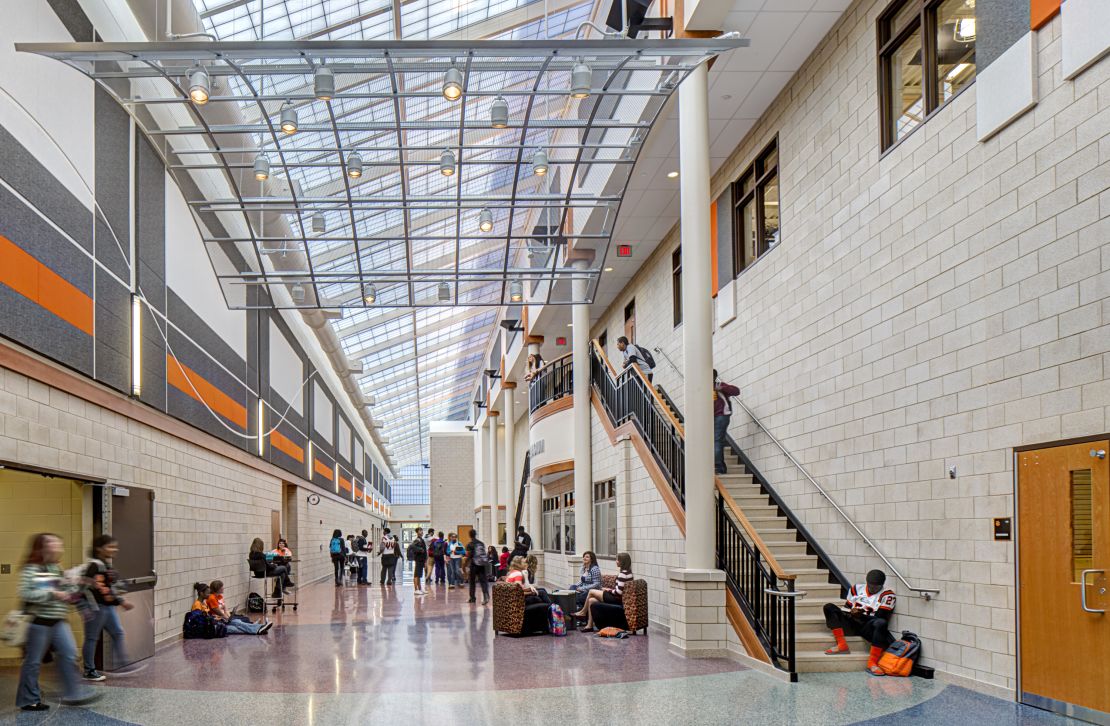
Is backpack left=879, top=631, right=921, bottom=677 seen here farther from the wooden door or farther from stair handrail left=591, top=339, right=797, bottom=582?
the wooden door

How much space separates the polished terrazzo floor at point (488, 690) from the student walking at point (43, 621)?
191mm

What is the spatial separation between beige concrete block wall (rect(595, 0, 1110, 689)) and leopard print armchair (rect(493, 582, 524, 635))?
3483 mm

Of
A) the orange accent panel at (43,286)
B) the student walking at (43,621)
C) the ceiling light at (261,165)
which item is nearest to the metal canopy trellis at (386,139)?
the ceiling light at (261,165)

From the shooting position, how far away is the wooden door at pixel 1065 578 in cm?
644

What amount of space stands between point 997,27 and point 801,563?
5.64 m

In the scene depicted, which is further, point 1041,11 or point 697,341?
point 697,341

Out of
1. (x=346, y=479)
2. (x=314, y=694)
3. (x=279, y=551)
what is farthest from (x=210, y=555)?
(x=346, y=479)

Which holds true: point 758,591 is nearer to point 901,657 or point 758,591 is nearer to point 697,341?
point 901,657

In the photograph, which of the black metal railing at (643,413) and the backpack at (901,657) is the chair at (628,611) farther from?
the backpack at (901,657)

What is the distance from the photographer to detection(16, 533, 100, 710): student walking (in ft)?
23.5

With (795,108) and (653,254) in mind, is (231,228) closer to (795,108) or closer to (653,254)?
(653,254)

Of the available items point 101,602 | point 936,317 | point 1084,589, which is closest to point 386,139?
point 101,602

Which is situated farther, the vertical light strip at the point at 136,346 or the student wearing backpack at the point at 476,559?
the student wearing backpack at the point at 476,559

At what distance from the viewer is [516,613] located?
12312 mm
